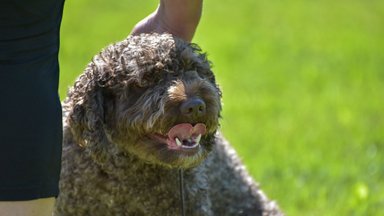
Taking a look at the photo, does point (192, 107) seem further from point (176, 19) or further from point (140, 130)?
point (176, 19)

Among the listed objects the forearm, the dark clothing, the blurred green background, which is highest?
the blurred green background

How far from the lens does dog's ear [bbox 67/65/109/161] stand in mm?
5703

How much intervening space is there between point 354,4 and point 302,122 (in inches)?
352

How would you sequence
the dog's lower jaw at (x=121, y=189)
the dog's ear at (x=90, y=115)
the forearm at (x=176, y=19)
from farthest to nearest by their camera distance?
the dog's lower jaw at (x=121, y=189)
the forearm at (x=176, y=19)
the dog's ear at (x=90, y=115)

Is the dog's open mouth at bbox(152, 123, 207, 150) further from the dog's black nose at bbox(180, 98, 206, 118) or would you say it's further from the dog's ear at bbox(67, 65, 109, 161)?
the dog's ear at bbox(67, 65, 109, 161)

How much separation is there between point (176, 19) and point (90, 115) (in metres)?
0.68

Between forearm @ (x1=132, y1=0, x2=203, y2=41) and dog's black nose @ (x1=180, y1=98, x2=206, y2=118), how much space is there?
25.2 inches

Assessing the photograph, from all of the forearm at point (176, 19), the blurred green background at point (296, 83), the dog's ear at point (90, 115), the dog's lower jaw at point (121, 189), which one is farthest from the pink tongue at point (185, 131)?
the blurred green background at point (296, 83)

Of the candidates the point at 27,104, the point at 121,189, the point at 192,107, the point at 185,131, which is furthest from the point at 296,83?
the point at 27,104

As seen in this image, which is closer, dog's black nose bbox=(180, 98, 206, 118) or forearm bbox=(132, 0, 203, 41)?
dog's black nose bbox=(180, 98, 206, 118)

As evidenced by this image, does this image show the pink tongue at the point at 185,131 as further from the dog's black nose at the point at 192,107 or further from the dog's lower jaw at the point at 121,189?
the dog's lower jaw at the point at 121,189

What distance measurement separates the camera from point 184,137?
553 centimetres

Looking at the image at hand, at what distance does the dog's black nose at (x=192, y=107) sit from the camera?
211 inches

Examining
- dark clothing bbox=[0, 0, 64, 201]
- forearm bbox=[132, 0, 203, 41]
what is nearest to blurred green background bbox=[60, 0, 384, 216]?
forearm bbox=[132, 0, 203, 41]
